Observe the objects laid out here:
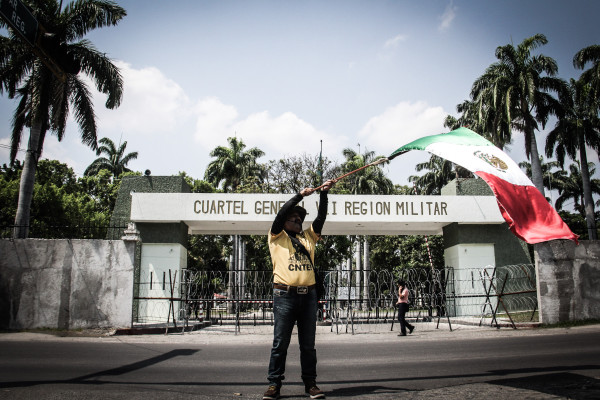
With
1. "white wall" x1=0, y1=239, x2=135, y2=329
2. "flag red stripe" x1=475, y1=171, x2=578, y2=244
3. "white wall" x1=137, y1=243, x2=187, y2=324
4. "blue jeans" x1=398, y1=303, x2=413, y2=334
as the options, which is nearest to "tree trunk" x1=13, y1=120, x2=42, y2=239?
"white wall" x1=137, y1=243, x2=187, y2=324

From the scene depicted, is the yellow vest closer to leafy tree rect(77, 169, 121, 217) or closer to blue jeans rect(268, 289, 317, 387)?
blue jeans rect(268, 289, 317, 387)

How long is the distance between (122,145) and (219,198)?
37974 millimetres

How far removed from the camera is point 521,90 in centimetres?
2961

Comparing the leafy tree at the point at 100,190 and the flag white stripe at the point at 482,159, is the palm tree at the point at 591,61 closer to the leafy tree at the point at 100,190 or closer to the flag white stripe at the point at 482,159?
the flag white stripe at the point at 482,159

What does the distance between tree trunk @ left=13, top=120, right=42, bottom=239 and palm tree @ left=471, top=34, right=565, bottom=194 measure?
2552 cm

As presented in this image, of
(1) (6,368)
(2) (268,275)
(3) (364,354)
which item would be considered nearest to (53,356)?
(1) (6,368)

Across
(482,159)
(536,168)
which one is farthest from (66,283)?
(536,168)

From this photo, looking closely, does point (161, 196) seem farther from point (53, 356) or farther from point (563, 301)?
point (563, 301)

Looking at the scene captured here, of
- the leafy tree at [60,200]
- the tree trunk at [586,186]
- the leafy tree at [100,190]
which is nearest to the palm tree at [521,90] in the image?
the tree trunk at [586,186]

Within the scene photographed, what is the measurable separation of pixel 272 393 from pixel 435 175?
4920 cm

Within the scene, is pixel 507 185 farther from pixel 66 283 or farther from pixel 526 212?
pixel 66 283

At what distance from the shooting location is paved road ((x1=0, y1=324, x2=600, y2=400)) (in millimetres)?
4473

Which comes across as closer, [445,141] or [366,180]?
[445,141]

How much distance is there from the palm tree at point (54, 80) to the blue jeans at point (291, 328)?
60.3 feet
